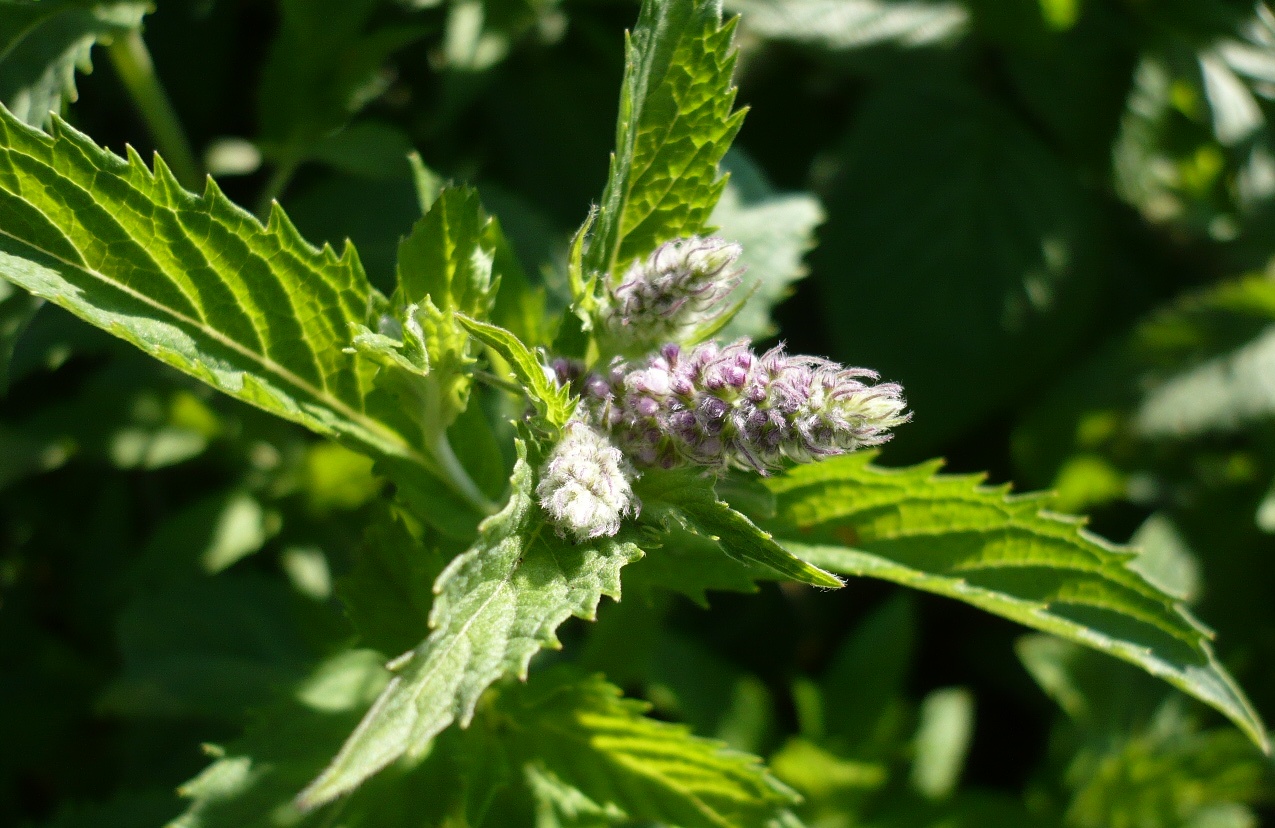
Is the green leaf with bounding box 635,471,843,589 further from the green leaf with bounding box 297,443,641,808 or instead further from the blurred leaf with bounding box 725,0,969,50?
the blurred leaf with bounding box 725,0,969,50

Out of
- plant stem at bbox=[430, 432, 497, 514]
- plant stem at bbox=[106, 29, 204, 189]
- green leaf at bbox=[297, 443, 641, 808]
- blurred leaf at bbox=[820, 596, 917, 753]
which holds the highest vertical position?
plant stem at bbox=[106, 29, 204, 189]

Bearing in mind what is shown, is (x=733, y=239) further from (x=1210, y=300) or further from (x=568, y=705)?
(x=1210, y=300)

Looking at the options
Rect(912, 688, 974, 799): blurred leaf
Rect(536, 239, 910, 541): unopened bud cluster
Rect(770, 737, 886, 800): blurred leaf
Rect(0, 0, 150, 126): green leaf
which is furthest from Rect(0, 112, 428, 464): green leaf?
Rect(912, 688, 974, 799): blurred leaf

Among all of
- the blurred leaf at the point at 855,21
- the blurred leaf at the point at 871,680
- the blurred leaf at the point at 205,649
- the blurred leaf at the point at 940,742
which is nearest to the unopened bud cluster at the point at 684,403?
the blurred leaf at the point at 205,649

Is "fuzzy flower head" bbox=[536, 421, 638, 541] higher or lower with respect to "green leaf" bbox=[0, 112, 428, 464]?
lower

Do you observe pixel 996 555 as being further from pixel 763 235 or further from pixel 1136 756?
pixel 1136 756

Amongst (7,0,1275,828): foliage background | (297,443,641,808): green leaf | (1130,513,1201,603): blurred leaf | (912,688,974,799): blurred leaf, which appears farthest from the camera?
(1130,513,1201,603): blurred leaf

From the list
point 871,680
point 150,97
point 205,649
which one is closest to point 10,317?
point 150,97
